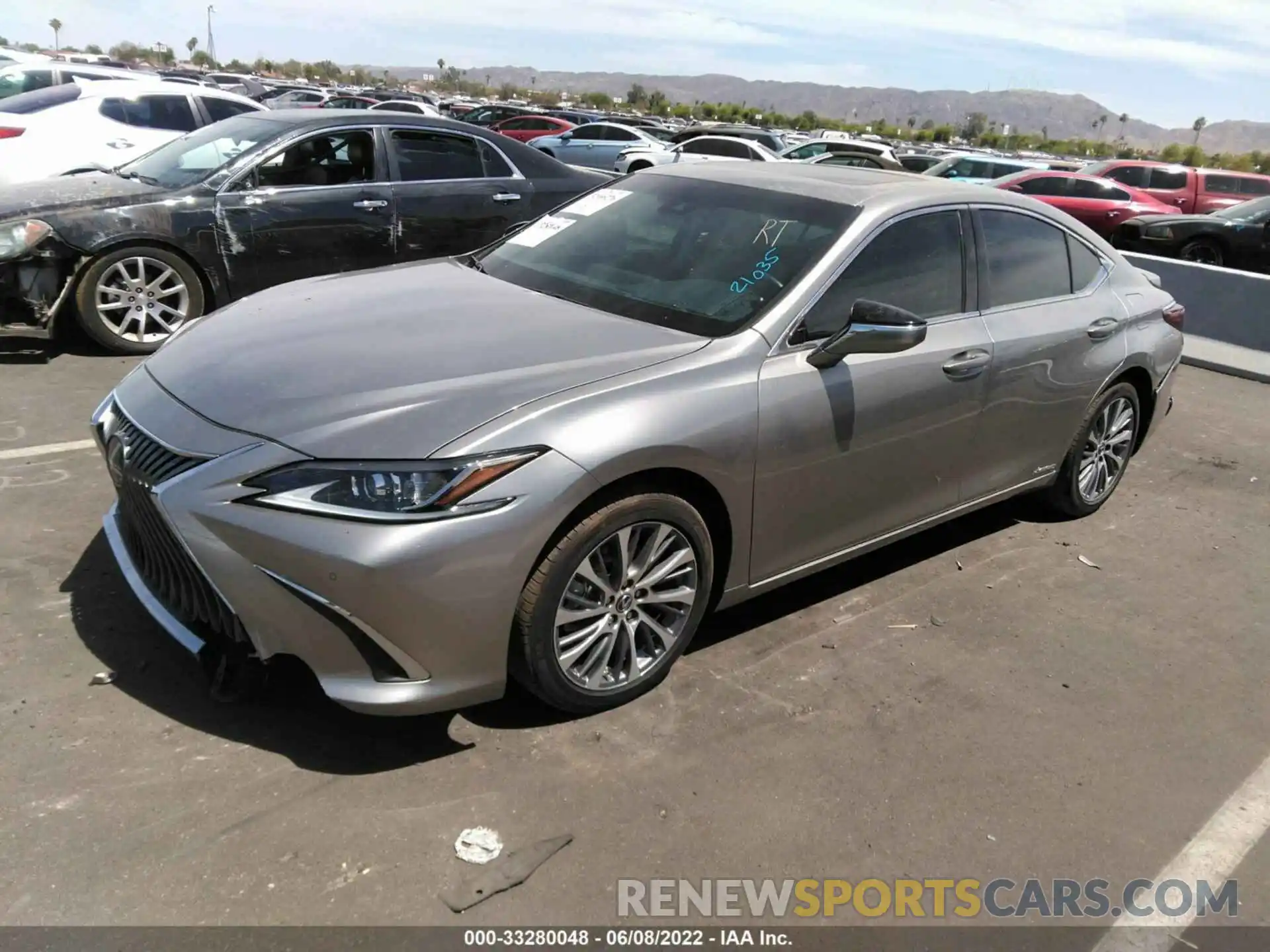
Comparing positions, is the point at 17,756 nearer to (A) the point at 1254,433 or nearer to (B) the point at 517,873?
(B) the point at 517,873

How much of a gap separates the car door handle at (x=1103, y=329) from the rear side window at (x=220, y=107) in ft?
30.3

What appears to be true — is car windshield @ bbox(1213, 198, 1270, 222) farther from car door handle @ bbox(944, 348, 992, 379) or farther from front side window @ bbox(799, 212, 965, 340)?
car door handle @ bbox(944, 348, 992, 379)

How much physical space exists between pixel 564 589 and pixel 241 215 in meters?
4.88

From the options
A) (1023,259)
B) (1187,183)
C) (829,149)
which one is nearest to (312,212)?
(1023,259)

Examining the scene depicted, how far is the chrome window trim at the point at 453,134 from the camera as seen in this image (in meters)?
7.41

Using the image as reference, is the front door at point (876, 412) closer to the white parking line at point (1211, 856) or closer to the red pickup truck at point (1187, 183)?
the white parking line at point (1211, 856)

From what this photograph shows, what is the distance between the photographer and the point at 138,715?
10.1 feet

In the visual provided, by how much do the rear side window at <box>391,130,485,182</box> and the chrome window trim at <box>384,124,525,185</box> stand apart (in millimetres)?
11

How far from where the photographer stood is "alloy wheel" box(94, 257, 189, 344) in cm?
648

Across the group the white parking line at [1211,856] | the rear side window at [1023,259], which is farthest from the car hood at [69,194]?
the white parking line at [1211,856]

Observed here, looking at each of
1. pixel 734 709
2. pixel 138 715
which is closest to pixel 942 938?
pixel 734 709

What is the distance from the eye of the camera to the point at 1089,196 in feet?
56.4

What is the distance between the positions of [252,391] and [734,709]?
1840 mm

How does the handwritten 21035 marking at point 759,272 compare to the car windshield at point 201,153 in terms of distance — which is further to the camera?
the car windshield at point 201,153
